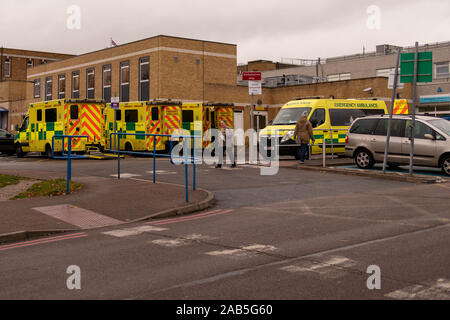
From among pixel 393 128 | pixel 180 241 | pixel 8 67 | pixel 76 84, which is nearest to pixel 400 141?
pixel 393 128

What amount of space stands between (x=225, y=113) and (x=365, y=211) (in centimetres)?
1956

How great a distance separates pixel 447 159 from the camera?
53.7ft

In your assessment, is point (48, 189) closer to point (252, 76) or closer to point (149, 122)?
point (252, 76)

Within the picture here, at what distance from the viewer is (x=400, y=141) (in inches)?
682

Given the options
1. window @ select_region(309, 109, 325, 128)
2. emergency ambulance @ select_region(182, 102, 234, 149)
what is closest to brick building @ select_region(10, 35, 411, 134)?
emergency ambulance @ select_region(182, 102, 234, 149)

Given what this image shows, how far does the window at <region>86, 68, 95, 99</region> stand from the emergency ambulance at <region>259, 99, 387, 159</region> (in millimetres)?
28313

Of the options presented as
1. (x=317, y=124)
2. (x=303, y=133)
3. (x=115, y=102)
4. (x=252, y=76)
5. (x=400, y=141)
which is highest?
(x=252, y=76)

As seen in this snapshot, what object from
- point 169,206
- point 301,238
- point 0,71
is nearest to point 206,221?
point 169,206

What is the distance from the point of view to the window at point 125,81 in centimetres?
4356

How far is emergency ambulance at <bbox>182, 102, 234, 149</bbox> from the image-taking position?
28.2m

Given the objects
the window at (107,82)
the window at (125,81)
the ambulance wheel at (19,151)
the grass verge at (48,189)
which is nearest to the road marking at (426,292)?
the grass verge at (48,189)

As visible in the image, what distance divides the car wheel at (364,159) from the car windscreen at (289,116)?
4539mm

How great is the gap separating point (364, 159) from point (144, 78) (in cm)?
2644

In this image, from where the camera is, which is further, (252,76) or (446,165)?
(252,76)
